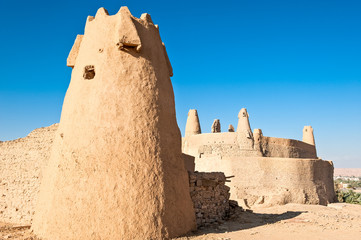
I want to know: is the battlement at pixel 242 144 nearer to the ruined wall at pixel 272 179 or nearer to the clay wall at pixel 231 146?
the clay wall at pixel 231 146

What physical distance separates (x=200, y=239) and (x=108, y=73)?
3837 millimetres

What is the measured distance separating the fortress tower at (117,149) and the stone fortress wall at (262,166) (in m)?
9.08

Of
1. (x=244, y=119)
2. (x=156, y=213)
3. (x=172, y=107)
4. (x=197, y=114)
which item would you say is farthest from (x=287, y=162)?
(x=156, y=213)

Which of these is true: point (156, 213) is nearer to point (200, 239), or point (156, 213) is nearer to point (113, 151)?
point (200, 239)

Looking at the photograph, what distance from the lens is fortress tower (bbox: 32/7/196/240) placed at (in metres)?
5.94

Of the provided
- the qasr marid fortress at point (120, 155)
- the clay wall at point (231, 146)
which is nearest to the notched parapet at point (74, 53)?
the qasr marid fortress at point (120, 155)

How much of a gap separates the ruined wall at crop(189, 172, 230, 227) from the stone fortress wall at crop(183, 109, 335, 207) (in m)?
6.27

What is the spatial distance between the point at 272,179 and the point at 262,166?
0.89 metres

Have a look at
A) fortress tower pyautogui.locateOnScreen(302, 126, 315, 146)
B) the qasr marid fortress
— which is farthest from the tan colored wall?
the qasr marid fortress

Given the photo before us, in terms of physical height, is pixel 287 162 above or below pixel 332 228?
above

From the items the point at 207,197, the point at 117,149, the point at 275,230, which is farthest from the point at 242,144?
the point at 117,149

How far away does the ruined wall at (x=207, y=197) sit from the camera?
805cm

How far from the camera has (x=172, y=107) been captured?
7.56 meters

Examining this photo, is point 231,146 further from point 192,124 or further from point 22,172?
point 22,172
